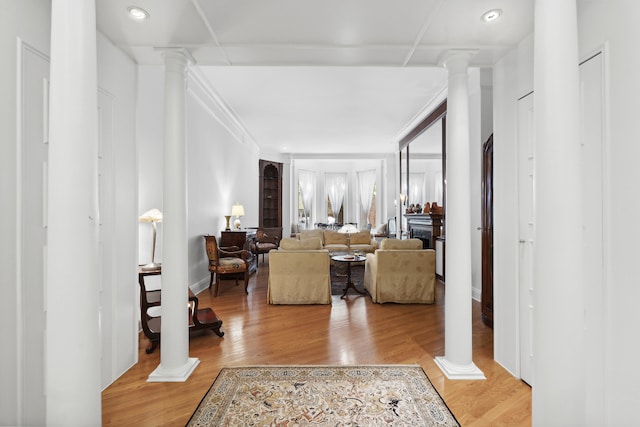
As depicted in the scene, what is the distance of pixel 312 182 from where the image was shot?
11992mm

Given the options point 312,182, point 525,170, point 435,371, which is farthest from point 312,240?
point 312,182

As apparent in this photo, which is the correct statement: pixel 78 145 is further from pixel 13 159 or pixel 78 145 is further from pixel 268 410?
pixel 268 410

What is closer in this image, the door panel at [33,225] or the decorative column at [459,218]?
the door panel at [33,225]

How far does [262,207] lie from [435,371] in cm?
801

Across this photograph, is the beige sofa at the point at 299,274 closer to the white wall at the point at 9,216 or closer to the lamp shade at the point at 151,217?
the lamp shade at the point at 151,217

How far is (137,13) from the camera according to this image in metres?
2.16

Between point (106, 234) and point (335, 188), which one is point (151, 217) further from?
point (335, 188)

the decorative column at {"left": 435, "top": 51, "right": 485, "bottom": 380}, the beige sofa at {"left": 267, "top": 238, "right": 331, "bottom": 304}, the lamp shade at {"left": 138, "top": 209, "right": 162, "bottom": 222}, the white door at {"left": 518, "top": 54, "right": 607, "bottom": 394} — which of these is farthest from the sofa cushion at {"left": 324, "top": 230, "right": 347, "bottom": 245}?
the white door at {"left": 518, "top": 54, "right": 607, "bottom": 394}

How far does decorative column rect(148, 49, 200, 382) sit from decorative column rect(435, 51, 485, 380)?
2.28 meters

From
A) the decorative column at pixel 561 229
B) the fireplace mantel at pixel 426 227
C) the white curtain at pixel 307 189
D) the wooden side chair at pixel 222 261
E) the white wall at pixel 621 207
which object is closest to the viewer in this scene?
the decorative column at pixel 561 229

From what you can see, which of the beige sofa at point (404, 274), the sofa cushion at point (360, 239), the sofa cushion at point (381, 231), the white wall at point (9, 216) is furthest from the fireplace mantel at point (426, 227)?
the white wall at point (9, 216)

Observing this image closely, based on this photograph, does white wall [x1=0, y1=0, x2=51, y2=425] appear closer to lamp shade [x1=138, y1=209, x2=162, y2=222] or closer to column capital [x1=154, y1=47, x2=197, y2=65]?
column capital [x1=154, y1=47, x2=197, y2=65]

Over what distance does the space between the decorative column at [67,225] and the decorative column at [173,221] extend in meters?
1.31

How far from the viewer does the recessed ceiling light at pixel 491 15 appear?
2.14 m
